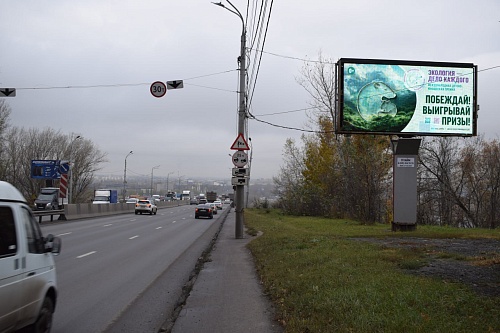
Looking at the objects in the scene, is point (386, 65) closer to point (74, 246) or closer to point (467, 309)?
point (74, 246)

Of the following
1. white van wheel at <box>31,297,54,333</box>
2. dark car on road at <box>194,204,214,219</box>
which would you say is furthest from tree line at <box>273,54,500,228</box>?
white van wheel at <box>31,297,54,333</box>

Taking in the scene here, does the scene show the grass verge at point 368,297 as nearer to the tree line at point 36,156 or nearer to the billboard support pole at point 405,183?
the billboard support pole at point 405,183

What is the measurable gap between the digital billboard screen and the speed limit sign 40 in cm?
784

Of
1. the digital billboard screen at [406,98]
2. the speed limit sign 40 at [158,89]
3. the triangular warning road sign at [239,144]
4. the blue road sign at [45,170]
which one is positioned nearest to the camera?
the speed limit sign 40 at [158,89]

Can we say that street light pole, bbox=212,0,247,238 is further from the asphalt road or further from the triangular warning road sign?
the asphalt road

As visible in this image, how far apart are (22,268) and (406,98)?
20486mm

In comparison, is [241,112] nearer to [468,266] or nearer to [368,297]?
[468,266]

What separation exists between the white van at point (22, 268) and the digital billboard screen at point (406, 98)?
717 inches

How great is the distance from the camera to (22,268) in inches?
217

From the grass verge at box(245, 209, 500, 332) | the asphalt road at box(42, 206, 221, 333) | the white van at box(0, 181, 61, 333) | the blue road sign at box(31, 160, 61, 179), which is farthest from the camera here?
the blue road sign at box(31, 160, 61, 179)

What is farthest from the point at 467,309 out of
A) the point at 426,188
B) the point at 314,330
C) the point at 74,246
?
the point at 426,188

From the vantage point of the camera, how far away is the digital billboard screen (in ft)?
75.9

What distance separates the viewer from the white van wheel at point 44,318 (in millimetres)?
6062

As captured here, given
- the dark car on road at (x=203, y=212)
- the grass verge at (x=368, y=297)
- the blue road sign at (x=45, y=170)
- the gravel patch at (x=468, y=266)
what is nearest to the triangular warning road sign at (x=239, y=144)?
the gravel patch at (x=468, y=266)
